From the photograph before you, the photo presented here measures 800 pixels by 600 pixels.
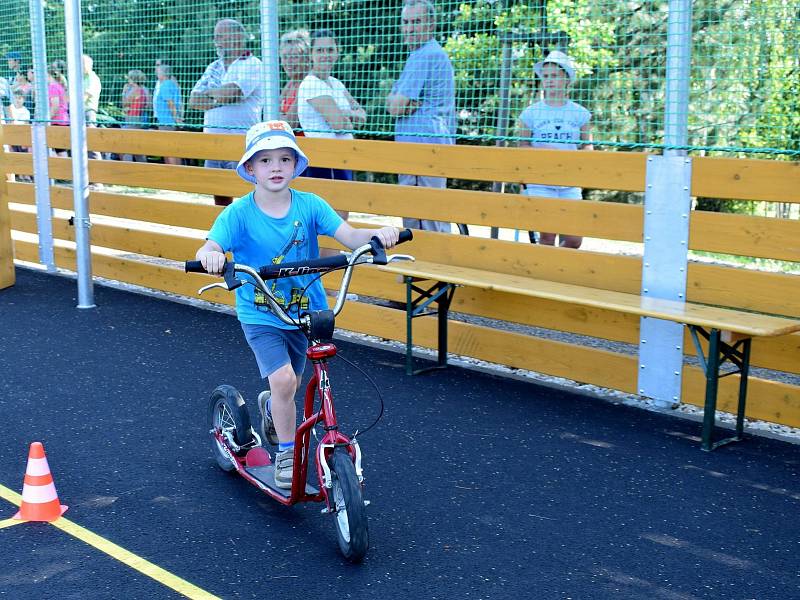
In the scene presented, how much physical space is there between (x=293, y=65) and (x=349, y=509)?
556 centimetres

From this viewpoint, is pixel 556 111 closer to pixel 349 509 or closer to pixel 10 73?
pixel 349 509

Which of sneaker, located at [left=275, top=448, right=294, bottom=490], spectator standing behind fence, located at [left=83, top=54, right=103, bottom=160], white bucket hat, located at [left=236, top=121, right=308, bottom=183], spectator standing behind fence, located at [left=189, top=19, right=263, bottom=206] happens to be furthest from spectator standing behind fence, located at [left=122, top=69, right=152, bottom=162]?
sneaker, located at [left=275, top=448, right=294, bottom=490]

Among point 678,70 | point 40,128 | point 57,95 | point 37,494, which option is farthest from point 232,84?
point 37,494

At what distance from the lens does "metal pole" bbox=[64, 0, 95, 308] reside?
8.66 metres

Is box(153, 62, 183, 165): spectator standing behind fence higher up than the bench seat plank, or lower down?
higher up

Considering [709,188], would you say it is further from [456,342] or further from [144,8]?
[144,8]

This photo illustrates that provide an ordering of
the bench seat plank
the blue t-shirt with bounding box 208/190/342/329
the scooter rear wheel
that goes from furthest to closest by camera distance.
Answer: the bench seat plank
the scooter rear wheel
the blue t-shirt with bounding box 208/190/342/329

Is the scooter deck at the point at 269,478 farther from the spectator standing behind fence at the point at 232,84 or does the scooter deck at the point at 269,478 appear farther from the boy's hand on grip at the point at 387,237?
the spectator standing behind fence at the point at 232,84

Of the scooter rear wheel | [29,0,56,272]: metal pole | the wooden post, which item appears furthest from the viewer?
[29,0,56,272]: metal pole

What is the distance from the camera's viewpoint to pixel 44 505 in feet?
14.6

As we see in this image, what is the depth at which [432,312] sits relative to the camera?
23.6 ft

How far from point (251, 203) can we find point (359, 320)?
11.6ft

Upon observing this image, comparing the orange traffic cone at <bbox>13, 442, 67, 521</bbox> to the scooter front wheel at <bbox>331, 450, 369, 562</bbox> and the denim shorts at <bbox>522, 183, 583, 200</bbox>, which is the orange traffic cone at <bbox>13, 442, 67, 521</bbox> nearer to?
the scooter front wheel at <bbox>331, 450, 369, 562</bbox>

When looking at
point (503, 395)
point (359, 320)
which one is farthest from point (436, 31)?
point (503, 395)
